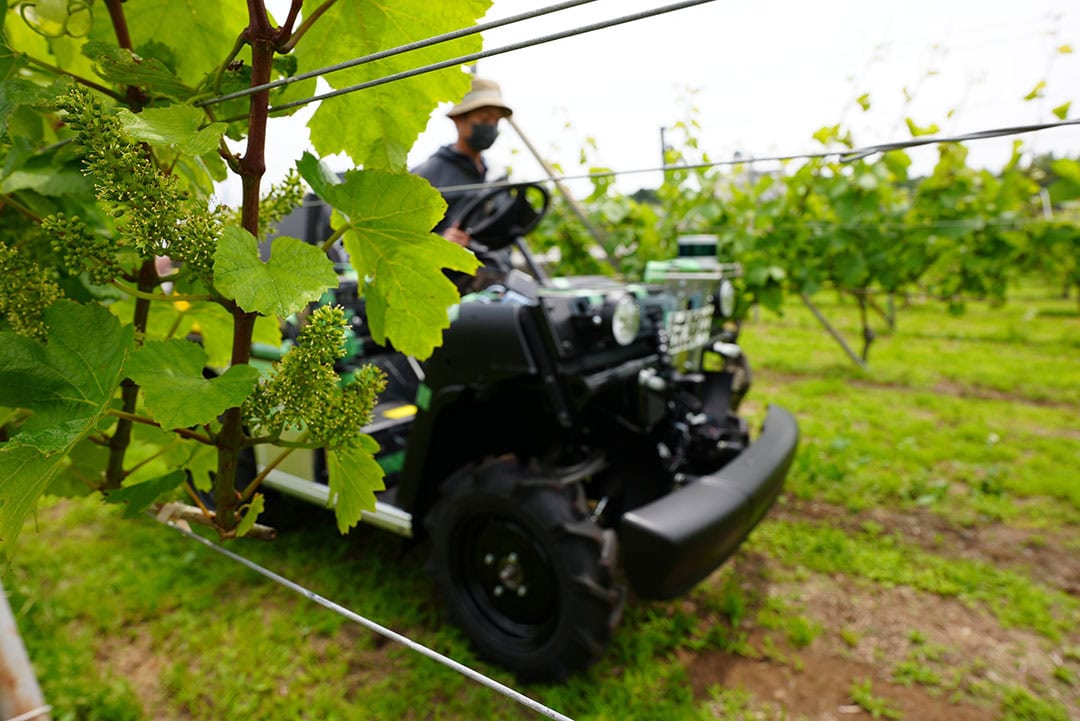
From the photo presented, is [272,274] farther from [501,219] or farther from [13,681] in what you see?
[501,219]

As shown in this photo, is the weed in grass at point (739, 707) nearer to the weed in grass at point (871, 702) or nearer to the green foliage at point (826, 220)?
the weed in grass at point (871, 702)

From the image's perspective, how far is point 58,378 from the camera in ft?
1.70

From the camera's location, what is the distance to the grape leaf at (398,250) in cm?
56

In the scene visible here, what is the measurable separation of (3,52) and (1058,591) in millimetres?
3882

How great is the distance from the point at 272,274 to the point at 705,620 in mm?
2614

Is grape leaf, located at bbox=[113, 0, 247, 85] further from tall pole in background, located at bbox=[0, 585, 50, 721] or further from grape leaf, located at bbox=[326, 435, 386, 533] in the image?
tall pole in background, located at bbox=[0, 585, 50, 721]

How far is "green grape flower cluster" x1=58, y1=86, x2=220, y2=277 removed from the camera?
440 mm

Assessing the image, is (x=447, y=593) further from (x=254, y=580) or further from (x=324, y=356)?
(x=324, y=356)

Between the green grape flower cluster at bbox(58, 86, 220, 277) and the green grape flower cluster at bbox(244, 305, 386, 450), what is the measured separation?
93 millimetres

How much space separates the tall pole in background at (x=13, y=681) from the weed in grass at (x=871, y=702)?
2.33 m

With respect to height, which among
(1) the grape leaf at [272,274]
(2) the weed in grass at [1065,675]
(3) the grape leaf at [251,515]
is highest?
(1) the grape leaf at [272,274]

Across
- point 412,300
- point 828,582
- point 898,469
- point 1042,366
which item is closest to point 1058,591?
point 828,582

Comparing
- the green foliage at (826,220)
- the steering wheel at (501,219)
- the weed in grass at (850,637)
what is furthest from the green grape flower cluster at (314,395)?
the green foliage at (826,220)

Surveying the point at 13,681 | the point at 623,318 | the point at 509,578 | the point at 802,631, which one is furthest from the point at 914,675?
the point at 13,681
